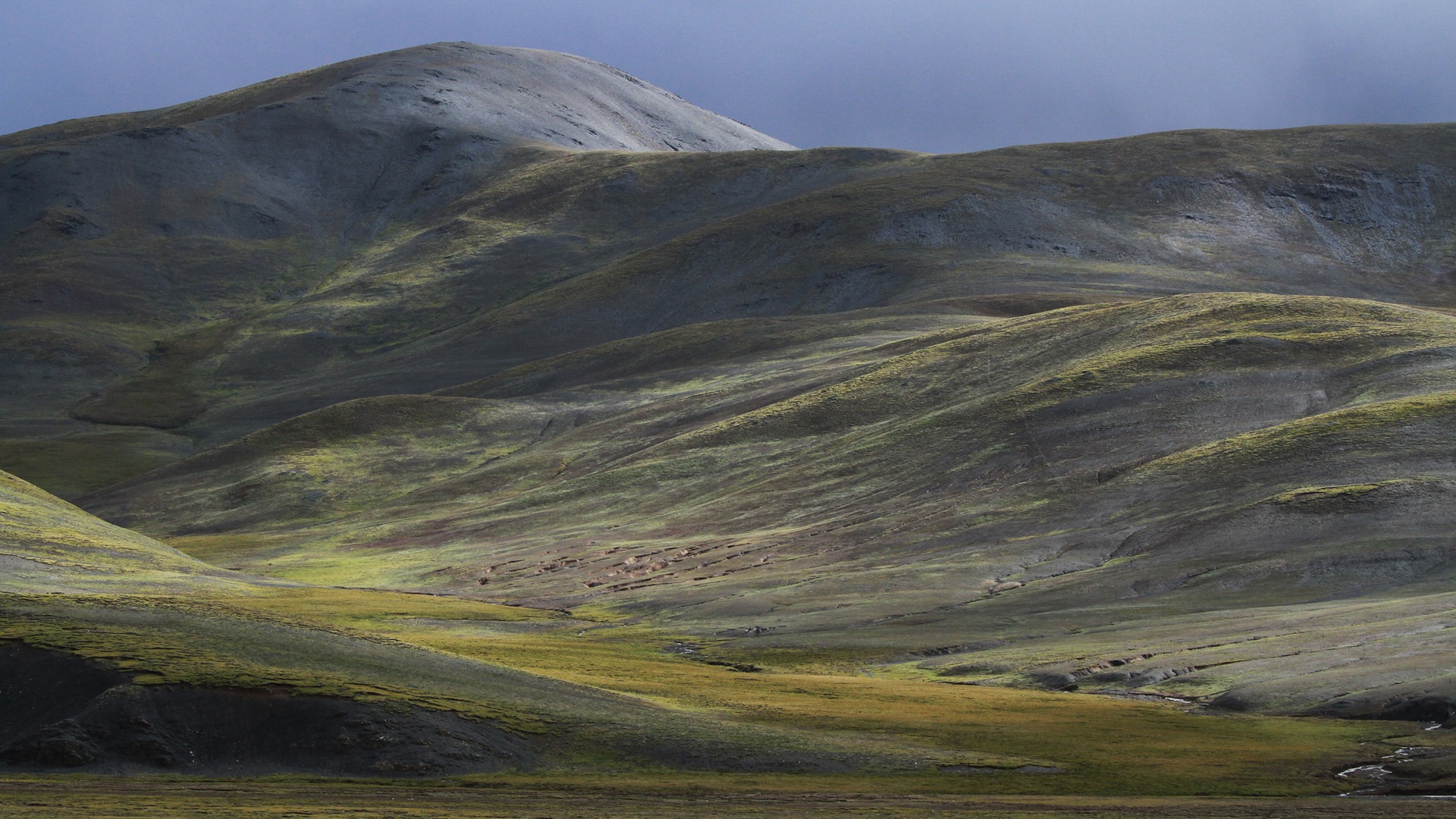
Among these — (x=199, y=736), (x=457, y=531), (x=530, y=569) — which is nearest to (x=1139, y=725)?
(x=199, y=736)

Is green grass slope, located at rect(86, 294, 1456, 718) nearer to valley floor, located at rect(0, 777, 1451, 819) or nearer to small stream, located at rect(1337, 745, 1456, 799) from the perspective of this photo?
small stream, located at rect(1337, 745, 1456, 799)

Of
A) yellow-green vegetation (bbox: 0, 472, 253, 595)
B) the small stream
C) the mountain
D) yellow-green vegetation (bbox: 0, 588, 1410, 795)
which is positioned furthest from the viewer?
yellow-green vegetation (bbox: 0, 472, 253, 595)

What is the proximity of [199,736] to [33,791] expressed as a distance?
6.10m

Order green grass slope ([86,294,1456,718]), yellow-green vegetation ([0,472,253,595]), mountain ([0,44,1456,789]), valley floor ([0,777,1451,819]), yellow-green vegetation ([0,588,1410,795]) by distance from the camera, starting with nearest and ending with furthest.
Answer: valley floor ([0,777,1451,819])
yellow-green vegetation ([0,588,1410,795])
mountain ([0,44,1456,789])
yellow-green vegetation ([0,472,253,595])
green grass slope ([86,294,1456,718])

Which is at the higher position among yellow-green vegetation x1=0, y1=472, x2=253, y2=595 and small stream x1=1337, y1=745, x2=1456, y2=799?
small stream x1=1337, y1=745, x2=1456, y2=799

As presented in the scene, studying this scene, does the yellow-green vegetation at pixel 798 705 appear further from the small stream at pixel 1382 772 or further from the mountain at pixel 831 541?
the small stream at pixel 1382 772

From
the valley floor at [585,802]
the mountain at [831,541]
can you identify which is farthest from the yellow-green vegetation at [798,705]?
the valley floor at [585,802]

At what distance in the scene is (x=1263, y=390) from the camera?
111188 mm

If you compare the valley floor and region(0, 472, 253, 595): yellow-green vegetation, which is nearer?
the valley floor

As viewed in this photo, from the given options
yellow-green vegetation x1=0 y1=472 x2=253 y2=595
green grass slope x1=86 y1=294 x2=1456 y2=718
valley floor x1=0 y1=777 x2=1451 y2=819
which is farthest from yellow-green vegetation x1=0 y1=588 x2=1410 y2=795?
yellow-green vegetation x1=0 y1=472 x2=253 y2=595

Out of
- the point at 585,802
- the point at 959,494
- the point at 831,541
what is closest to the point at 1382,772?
the point at 585,802

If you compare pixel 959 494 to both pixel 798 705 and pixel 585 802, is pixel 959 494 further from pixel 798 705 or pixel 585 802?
pixel 585 802

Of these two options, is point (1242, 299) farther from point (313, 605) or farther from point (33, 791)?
point (33, 791)

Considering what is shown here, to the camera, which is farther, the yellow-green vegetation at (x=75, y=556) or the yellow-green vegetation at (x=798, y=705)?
the yellow-green vegetation at (x=75, y=556)
